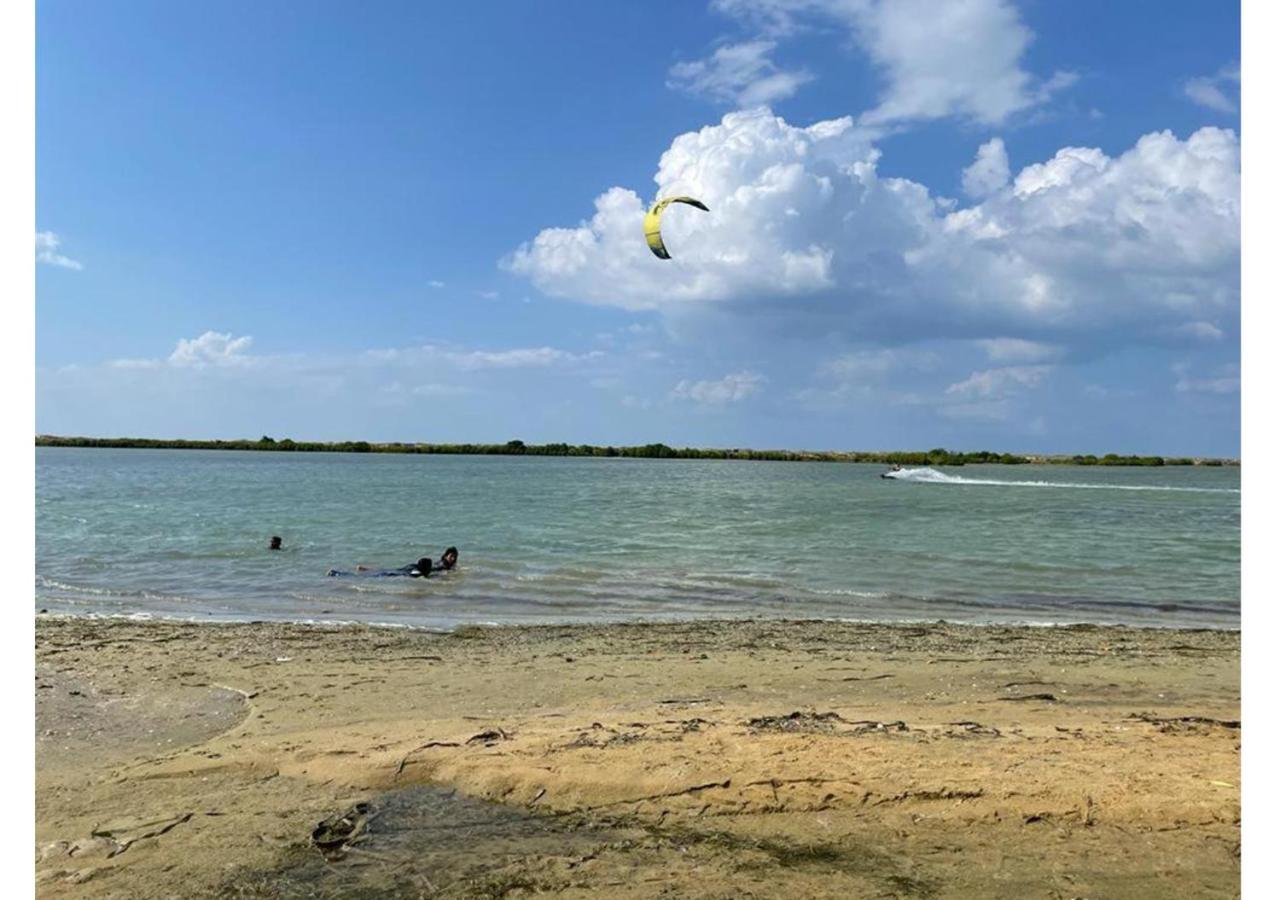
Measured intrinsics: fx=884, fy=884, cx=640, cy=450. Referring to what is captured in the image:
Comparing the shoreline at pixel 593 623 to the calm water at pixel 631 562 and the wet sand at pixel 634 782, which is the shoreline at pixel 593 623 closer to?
the calm water at pixel 631 562

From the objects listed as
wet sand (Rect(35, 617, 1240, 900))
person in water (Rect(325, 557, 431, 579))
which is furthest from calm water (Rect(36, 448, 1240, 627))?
wet sand (Rect(35, 617, 1240, 900))

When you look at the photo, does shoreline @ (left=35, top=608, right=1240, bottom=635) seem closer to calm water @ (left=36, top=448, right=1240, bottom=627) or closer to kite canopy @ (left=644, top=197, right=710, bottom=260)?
calm water @ (left=36, top=448, right=1240, bottom=627)

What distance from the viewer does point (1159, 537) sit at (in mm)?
26609

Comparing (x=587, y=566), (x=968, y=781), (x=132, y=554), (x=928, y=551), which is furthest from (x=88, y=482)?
(x=968, y=781)

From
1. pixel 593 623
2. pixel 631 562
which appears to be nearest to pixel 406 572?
pixel 631 562

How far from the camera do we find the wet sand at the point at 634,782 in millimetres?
3965

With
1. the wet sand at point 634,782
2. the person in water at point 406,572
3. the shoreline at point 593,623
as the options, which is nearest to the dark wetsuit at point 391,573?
the person in water at point 406,572

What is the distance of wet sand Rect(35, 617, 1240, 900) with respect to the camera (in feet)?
13.0

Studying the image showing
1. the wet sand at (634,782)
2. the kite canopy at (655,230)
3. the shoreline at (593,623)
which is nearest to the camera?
the wet sand at (634,782)

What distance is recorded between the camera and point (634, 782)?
191 inches

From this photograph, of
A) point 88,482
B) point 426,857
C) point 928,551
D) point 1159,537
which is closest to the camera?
point 426,857

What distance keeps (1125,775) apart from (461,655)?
6597mm

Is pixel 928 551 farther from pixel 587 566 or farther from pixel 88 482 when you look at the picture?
pixel 88 482

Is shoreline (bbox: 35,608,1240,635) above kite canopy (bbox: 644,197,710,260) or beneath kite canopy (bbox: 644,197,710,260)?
beneath
